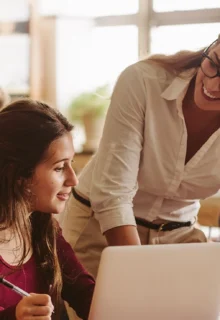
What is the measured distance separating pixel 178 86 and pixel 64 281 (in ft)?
1.90

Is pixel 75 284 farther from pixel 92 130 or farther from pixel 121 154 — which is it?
pixel 92 130

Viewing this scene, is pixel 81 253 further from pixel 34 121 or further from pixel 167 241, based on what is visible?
pixel 34 121

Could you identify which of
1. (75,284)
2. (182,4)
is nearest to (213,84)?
(75,284)

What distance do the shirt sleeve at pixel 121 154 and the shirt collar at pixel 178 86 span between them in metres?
0.06

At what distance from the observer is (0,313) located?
1267mm

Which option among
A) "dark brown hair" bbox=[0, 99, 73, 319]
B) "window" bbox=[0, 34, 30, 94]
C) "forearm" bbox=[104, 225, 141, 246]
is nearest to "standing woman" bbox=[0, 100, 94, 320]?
"dark brown hair" bbox=[0, 99, 73, 319]

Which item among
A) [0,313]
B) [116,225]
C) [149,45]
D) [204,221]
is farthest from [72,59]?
[0,313]

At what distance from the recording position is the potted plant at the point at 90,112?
4.46 m

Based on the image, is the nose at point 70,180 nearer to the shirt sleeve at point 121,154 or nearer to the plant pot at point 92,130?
the shirt sleeve at point 121,154

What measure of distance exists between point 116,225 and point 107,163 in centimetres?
17

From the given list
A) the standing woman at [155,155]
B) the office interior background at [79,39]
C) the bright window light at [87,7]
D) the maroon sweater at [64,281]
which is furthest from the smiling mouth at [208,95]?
the bright window light at [87,7]

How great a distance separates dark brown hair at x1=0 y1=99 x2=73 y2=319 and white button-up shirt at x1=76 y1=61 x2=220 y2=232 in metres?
0.18

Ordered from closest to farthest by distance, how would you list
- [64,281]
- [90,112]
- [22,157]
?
[22,157]
[64,281]
[90,112]

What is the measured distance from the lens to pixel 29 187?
1.46m
